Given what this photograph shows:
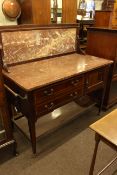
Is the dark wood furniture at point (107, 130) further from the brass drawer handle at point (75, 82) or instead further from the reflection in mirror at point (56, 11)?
the reflection in mirror at point (56, 11)

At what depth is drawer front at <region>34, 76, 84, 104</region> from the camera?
1.37 meters

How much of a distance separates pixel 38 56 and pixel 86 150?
1.16m

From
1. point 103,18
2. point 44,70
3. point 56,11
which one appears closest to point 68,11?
point 56,11

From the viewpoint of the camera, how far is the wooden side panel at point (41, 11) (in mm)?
2045

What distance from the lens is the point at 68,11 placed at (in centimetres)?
241

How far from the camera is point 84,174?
4.87 feet

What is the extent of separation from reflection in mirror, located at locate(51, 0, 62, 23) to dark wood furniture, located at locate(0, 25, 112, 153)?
390 mm

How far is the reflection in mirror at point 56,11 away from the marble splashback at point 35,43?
15.5 inches

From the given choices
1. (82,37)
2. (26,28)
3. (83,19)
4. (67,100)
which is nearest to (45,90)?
(67,100)

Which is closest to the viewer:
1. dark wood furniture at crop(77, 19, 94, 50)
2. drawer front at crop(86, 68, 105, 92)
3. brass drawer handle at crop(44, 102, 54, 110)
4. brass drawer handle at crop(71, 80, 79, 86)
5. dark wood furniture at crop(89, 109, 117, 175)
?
dark wood furniture at crop(89, 109, 117, 175)

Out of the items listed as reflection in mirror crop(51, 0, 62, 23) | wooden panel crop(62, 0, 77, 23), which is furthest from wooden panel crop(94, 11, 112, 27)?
reflection in mirror crop(51, 0, 62, 23)

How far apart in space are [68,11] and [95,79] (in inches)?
46.6

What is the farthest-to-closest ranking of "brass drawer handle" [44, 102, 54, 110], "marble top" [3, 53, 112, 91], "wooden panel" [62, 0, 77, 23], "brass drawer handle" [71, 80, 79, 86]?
"wooden panel" [62, 0, 77, 23]
"brass drawer handle" [71, 80, 79, 86]
"brass drawer handle" [44, 102, 54, 110]
"marble top" [3, 53, 112, 91]

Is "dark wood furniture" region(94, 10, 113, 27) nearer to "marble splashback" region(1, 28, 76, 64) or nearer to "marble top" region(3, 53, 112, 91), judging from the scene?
"marble splashback" region(1, 28, 76, 64)
